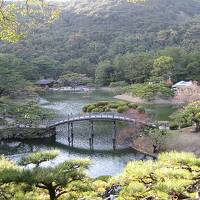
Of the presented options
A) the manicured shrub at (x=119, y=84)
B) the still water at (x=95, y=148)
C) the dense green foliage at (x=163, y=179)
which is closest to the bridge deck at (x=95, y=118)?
the still water at (x=95, y=148)

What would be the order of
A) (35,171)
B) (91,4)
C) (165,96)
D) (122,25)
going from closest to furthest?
1. (35,171)
2. (165,96)
3. (122,25)
4. (91,4)

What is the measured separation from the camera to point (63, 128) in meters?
30.9

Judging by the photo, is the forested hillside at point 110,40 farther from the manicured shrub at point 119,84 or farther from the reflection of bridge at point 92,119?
the reflection of bridge at point 92,119

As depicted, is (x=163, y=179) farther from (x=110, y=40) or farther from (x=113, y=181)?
(x=110, y=40)

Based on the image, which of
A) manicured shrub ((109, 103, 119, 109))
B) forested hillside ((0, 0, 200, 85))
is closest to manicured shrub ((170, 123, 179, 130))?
manicured shrub ((109, 103, 119, 109))

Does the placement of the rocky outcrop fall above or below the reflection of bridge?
below

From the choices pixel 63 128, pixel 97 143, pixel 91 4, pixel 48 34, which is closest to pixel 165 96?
pixel 63 128

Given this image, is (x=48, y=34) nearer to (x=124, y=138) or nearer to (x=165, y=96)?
(x=165, y=96)

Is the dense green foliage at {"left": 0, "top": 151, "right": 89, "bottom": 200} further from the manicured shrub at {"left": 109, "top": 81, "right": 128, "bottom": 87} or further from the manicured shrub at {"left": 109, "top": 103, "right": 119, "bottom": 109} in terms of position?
the manicured shrub at {"left": 109, "top": 81, "right": 128, "bottom": 87}

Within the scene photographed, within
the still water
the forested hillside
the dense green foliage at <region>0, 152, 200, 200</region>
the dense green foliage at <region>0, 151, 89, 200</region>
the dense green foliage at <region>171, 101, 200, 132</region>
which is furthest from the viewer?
the forested hillside

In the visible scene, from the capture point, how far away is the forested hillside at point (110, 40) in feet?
185

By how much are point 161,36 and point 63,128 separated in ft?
163

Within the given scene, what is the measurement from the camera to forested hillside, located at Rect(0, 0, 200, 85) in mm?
56312

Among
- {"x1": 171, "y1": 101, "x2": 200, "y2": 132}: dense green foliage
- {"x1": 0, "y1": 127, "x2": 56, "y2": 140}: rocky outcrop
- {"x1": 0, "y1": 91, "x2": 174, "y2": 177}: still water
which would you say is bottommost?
{"x1": 0, "y1": 91, "x2": 174, "y2": 177}: still water
